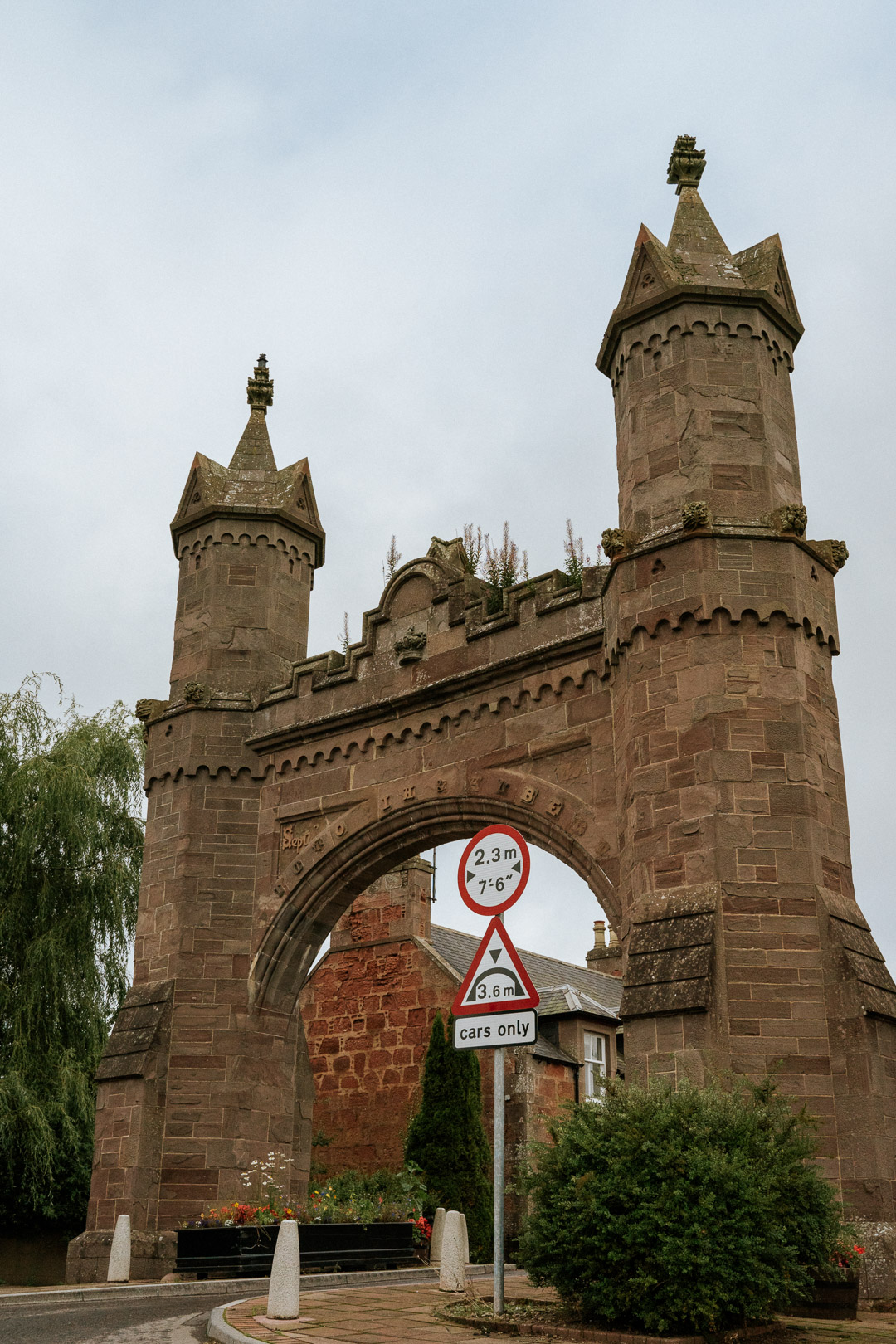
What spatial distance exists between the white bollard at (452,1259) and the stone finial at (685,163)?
1096 cm

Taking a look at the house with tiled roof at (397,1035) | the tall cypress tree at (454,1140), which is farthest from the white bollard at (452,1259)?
the house with tiled roof at (397,1035)

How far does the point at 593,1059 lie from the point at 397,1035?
13.3ft

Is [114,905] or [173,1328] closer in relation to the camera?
[173,1328]

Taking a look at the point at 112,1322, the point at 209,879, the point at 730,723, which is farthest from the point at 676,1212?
the point at 209,879

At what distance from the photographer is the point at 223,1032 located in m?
15.3

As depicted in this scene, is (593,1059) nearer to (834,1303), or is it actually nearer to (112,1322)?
(834,1303)

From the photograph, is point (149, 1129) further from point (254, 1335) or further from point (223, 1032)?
point (254, 1335)

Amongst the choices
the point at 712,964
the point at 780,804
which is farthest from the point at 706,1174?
the point at 780,804

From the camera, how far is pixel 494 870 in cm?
768

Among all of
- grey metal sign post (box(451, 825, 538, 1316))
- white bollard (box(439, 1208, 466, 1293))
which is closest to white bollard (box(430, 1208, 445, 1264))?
white bollard (box(439, 1208, 466, 1293))

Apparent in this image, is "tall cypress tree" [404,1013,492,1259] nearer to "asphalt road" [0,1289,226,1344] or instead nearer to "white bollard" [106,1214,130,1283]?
"white bollard" [106,1214,130,1283]

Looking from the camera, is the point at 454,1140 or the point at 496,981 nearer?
the point at 496,981

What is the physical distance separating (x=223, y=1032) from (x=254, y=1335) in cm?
825

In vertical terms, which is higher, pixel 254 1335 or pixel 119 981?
pixel 119 981
